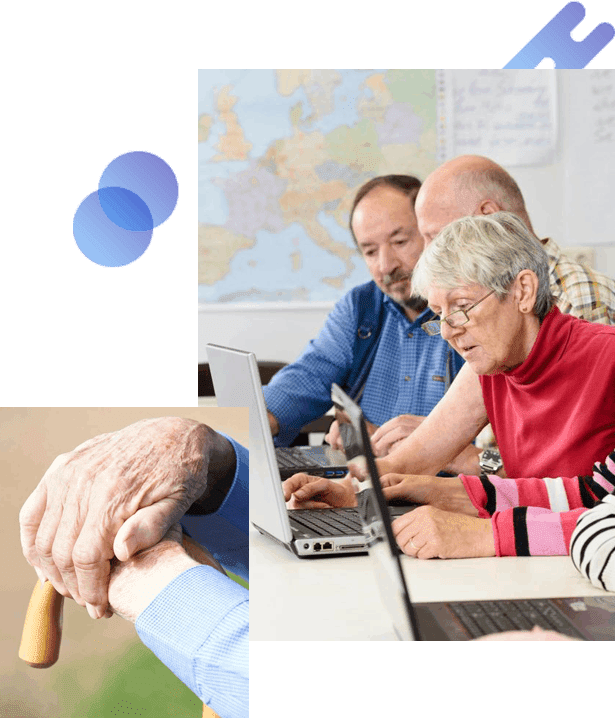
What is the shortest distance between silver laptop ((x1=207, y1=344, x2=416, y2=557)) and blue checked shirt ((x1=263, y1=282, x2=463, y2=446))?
1255 mm

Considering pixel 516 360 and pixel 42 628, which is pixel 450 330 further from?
pixel 42 628

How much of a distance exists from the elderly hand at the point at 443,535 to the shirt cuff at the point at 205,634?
31 centimetres

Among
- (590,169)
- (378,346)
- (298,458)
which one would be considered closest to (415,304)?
(378,346)

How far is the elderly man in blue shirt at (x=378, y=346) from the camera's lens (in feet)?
9.62

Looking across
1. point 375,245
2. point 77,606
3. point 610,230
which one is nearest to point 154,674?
point 77,606

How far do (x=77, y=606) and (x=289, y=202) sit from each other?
2025mm

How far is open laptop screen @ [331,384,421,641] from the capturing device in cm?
106

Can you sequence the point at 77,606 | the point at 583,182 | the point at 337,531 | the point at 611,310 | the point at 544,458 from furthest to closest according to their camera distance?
the point at 583,182, the point at 611,310, the point at 544,458, the point at 337,531, the point at 77,606

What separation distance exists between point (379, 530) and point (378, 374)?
1892 millimetres

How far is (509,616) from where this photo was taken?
1.20 metres

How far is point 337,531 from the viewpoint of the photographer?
1.52m

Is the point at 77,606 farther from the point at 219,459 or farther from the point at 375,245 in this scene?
the point at 375,245

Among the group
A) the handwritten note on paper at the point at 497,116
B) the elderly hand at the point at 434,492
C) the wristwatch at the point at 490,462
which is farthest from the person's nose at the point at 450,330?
the handwritten note on paper at the point at 497,116

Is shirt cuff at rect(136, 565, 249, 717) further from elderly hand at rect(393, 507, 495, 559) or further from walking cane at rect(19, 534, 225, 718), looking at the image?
elderly hand at rect(393, 507, 495, 559)
